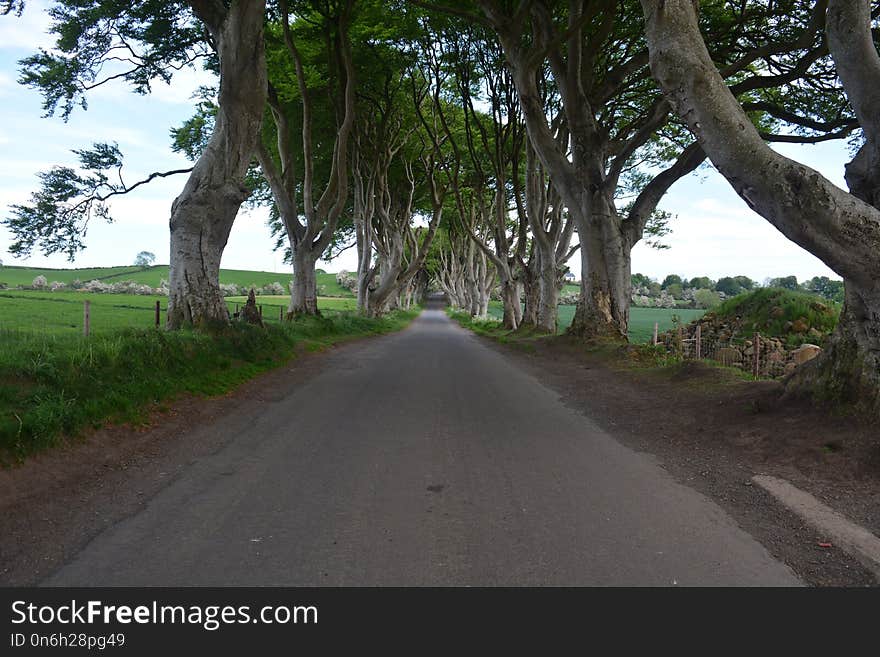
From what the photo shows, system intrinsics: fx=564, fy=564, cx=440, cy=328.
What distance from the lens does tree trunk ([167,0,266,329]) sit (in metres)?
10.6

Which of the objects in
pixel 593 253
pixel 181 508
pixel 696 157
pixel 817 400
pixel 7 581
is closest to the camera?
pixel 7 581

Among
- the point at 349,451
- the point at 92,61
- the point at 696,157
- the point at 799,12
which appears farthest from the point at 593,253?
the point at 92,61

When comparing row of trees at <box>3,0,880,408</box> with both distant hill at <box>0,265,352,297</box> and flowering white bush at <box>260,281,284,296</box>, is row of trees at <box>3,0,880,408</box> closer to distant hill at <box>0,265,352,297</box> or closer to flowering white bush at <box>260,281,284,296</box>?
distant hill at <box>0,265,352,297</box>

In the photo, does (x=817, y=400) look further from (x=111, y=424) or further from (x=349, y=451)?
(x=111, y=424)

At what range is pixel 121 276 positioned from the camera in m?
79.3

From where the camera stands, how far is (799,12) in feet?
41.5

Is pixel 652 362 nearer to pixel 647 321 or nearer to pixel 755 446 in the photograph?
pixel 755 446

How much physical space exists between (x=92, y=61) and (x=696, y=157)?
48.1ft

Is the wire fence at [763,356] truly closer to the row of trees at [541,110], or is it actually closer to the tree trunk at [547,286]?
the row of trees at [541,110]

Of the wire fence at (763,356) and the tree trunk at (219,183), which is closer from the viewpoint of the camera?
the tree trunk at (219,183)

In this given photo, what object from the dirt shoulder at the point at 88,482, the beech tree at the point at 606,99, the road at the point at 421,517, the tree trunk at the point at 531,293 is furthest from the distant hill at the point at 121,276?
the road at the point at 421,517

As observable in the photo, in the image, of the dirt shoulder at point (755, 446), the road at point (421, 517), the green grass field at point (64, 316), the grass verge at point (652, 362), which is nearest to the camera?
the road at point (421, 517)

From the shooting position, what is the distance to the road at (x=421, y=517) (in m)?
3.24

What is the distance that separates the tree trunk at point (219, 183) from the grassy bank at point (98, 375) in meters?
0.95
